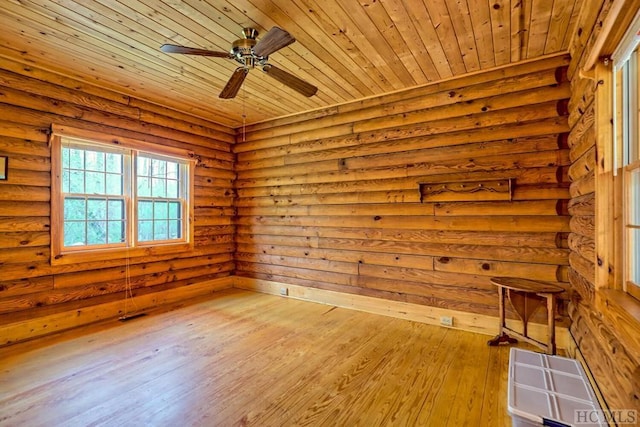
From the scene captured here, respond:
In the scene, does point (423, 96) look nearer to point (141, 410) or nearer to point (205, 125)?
point (205, 125)

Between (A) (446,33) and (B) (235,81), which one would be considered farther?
(B) (235,81)

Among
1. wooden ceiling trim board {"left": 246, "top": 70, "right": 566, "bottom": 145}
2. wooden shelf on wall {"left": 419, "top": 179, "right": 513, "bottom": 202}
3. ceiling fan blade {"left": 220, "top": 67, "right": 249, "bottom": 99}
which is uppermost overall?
wooden ceiling trim board {"left": 246, "top": 70, "right": 566, "bottom": 145}

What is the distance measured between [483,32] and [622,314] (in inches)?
94.5

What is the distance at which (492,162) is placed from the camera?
336 cm

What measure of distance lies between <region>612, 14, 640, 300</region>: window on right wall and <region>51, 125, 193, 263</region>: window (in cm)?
488

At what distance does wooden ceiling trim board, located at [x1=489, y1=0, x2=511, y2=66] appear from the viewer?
2332 mm

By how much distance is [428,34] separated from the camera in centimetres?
268

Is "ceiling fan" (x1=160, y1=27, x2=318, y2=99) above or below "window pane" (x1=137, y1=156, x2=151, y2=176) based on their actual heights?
above

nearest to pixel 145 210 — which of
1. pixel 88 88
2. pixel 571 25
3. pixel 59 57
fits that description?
pixel 88 88

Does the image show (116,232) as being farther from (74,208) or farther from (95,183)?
(95,183)

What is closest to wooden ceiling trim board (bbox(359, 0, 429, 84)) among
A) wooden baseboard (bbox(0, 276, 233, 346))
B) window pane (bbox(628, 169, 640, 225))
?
window pane (bbox(628, 169, 640, 225))

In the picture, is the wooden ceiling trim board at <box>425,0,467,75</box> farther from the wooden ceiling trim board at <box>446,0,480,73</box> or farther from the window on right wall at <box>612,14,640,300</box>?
the window on right wall at <box>612,14,640,300</box>

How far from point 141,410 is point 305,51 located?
Answer: 10.7 ft

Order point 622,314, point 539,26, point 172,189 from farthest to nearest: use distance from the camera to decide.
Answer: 1. point 172,189
2. point 539,26
3. point 622,314
